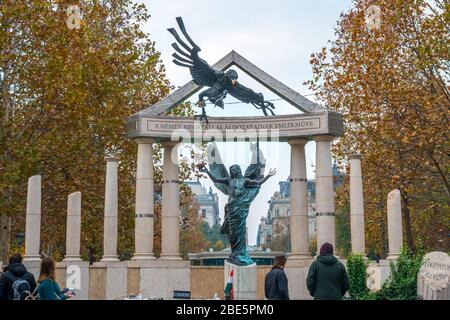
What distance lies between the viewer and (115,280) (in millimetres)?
30828

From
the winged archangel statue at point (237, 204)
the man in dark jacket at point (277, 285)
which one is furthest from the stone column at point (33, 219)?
the man in dark jacket at point (277, 285)

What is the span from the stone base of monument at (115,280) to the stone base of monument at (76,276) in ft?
2.66

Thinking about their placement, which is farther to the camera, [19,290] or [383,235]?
[383,235]

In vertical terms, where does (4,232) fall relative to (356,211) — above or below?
below

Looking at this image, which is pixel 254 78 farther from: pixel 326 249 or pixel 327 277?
pixel 327 277

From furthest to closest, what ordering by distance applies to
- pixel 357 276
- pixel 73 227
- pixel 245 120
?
pixel 245 120 < pixel 73 227 < pixel 357 276

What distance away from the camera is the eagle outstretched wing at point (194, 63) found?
31000mm

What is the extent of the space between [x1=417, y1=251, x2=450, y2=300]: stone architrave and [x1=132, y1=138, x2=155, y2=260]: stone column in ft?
39.2

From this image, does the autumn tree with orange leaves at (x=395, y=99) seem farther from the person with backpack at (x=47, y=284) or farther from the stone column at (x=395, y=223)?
the person with backpack at (x=47, y=284)

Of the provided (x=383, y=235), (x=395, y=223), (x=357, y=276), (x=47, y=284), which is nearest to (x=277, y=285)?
(x=47, y=284)


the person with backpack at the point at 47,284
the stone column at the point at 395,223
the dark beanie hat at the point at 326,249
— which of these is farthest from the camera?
the stone column at the point at 395,223

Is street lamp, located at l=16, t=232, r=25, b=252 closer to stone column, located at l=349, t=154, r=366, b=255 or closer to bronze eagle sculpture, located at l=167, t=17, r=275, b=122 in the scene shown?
bronze eagle sculpture, located at l=167, t=17, r=275, b=122

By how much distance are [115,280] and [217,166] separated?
19.5ft

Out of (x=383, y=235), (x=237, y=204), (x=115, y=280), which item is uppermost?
(x=237, y=204)
